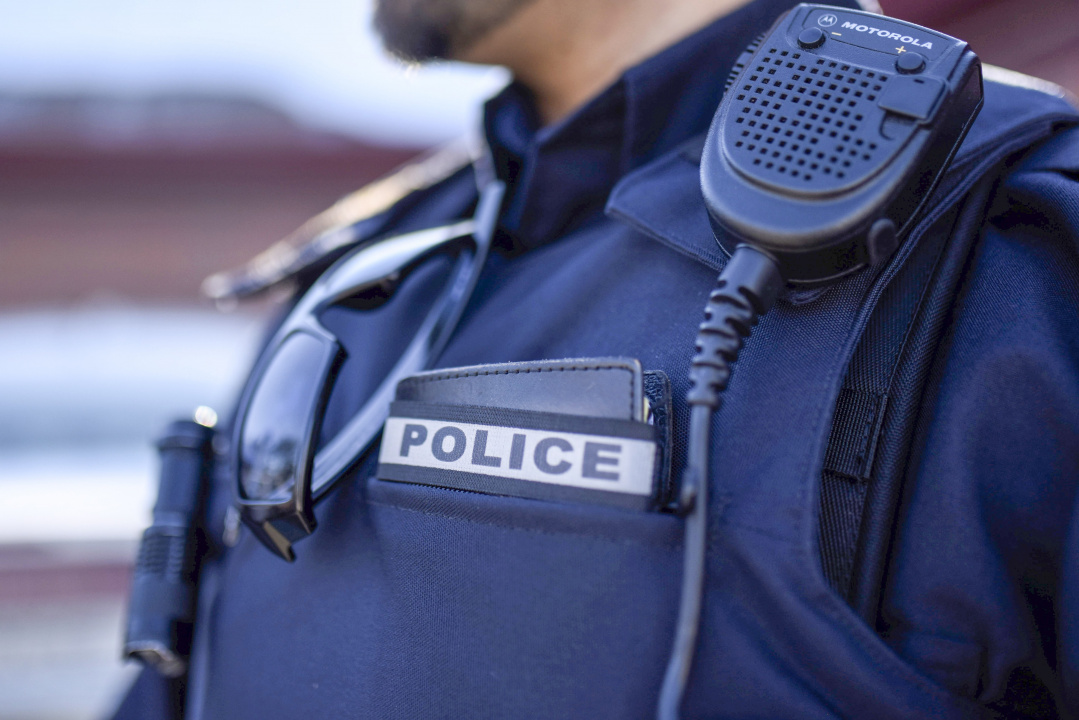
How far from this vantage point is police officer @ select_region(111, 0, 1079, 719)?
37 centimetres

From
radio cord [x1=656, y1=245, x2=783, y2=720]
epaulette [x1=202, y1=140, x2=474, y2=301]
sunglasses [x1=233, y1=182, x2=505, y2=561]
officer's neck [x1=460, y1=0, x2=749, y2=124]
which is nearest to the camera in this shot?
radio cord [x1=656, y1=245, x2=783, y2=720]

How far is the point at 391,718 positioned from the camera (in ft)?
1.45

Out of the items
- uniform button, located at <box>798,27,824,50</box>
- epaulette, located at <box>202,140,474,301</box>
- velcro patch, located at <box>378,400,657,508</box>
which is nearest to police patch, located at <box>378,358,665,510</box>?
velcro patch, located at <box>378,400,657,508</box>

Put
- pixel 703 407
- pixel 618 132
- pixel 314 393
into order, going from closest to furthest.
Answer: pixel 703 407 → pixel 314 393 → pixel 618 132

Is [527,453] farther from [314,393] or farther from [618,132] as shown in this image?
[618,132]

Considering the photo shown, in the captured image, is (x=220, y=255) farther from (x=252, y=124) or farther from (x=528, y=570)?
(x=528, y=570)

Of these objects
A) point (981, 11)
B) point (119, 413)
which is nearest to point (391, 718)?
point (981, 11)

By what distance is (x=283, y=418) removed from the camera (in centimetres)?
56

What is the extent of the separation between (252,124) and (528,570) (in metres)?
4.03

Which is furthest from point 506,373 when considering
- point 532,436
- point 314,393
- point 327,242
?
point 327,242

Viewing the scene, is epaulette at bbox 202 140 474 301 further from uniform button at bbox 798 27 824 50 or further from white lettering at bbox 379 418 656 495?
uniform button at bbox 798 27 824 50

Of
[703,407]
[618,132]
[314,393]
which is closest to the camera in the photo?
[703,407]

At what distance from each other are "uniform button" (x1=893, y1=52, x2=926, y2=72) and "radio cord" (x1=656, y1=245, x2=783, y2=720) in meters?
0.14

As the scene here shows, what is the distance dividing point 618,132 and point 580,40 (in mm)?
184
